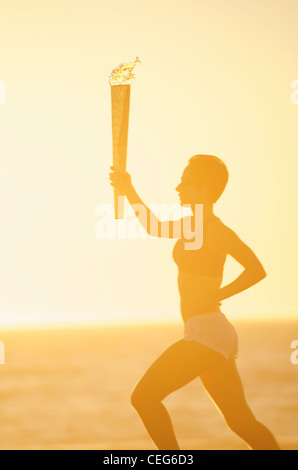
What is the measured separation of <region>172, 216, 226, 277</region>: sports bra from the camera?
5.19 m

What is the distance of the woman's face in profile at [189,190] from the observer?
5.32 m

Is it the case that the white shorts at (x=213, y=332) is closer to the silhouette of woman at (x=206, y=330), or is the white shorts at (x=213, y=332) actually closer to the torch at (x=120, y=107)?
the silhouette of woman at (x=206, y=330)

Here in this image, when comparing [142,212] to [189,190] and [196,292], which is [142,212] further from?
[196,292]


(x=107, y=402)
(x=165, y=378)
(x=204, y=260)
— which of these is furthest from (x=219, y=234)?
(x=107, y=402)

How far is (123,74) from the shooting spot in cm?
535

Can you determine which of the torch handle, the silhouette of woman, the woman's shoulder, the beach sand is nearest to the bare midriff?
the silhouette of woman

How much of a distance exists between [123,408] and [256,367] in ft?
114

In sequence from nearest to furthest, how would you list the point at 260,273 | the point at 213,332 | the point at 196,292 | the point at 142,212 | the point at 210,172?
the point at 260,273 < the point at 213,332 < the point at 196,292 < the point at 210,172 < the point at 142,212

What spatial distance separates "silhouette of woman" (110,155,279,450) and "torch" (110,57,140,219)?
1.47 ft

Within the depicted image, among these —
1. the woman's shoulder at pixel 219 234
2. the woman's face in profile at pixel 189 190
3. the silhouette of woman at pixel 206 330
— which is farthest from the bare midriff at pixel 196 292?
the woman's face in profile at pixel 189 190

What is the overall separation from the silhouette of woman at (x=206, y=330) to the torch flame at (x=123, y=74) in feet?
2.19

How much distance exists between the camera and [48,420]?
4688 centimetres

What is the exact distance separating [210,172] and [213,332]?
40.9 inches

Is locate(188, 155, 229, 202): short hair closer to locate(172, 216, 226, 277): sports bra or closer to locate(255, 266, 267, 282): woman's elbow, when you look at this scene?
locate(172, 216, 226, 277): sports bra
